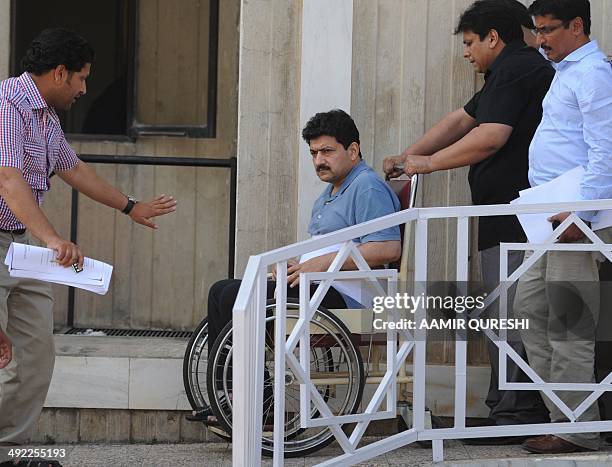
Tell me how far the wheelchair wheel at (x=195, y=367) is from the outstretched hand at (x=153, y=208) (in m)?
0.54

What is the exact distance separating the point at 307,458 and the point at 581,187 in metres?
1.56

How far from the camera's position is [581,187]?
15.1 ft

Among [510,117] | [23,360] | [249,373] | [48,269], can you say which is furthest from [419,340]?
[23,360]

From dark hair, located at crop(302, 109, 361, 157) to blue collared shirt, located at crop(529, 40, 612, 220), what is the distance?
820 millimetres

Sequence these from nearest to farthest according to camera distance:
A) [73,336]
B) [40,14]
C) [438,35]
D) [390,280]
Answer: [390,280] < [438,35] < [73,336] < [40,14]

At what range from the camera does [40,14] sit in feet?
21.7

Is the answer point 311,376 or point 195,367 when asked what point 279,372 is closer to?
point 311,376

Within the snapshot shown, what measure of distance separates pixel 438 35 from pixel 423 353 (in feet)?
5.76

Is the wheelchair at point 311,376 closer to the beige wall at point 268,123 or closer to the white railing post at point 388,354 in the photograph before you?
the white railing post at point 388,354

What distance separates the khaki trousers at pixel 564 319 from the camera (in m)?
4.66

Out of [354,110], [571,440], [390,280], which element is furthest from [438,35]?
[571,440]

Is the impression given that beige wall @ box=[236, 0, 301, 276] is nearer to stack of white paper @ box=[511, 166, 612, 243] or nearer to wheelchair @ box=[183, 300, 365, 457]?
wheelchair @ box=[183, 300, 365, 457]

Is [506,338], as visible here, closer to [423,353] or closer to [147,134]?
[423,353]

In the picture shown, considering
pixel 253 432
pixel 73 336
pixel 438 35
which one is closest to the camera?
pixel 253 432
